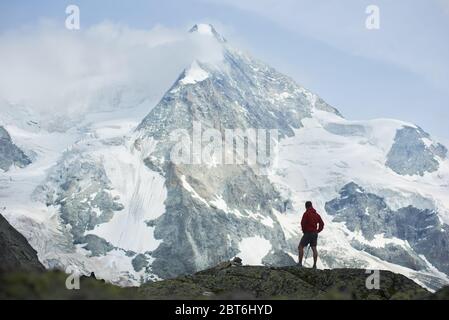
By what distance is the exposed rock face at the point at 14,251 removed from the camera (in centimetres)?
2790

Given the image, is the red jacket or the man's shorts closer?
the red jacket

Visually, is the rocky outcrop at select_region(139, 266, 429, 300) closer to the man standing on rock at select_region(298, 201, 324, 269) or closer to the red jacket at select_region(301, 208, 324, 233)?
the man standing on rock at select_region(298, 201, 324, 269)

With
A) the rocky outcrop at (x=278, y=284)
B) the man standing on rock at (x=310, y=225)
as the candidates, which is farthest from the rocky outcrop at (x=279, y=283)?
the man standing on rock at (x=310, y=225)

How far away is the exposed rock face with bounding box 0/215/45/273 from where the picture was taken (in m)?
27.9

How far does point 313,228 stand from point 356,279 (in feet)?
13.5

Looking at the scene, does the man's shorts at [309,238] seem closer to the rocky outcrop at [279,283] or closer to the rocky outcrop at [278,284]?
the rocky outcrop at [278,284]

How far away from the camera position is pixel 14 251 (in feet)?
98.4

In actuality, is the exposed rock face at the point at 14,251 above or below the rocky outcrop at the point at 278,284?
above

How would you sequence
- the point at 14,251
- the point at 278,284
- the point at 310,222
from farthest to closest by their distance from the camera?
the point at 310,222 < the point at 14,251 < the point at 278,284

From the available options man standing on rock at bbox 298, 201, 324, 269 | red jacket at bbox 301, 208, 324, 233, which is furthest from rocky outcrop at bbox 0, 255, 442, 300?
red jacket at bbox 301, 208, 324, 233
